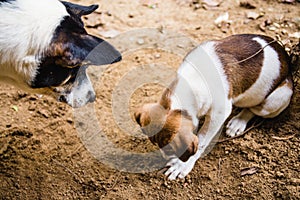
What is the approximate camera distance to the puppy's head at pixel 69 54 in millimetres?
2553

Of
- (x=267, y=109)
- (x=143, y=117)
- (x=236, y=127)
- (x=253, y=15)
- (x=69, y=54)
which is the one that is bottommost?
(x=236, y=127)

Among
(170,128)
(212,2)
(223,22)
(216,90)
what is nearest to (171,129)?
(170,128)

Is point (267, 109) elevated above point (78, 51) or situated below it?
below

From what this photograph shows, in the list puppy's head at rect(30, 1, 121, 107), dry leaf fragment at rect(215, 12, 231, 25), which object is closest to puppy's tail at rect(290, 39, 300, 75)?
dry leaf fragment at rect(215, 12, 231, 25)

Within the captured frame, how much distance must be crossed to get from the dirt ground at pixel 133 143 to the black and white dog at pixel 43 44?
99 centimetres

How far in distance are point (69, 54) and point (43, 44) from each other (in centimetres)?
19

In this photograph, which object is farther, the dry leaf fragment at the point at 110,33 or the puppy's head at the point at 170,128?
the dry leaf fragment at the point at 110,33

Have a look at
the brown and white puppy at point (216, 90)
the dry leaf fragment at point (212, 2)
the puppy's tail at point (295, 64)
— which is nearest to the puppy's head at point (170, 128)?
the brown and white puppy at point (216, 90)

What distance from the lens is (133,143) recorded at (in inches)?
142

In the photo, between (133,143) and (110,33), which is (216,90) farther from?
(110,33)

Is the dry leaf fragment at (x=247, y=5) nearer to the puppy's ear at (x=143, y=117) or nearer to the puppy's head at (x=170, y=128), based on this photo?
the puppy's head at (x=170, y=128)

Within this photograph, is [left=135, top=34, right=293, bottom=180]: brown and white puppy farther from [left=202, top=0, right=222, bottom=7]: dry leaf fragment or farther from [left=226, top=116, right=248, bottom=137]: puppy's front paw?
[left=202, top=0, right=222, bottom=7]: dry leaf fragment

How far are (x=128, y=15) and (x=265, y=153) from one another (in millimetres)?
2276

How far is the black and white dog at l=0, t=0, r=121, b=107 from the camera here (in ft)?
8.43
